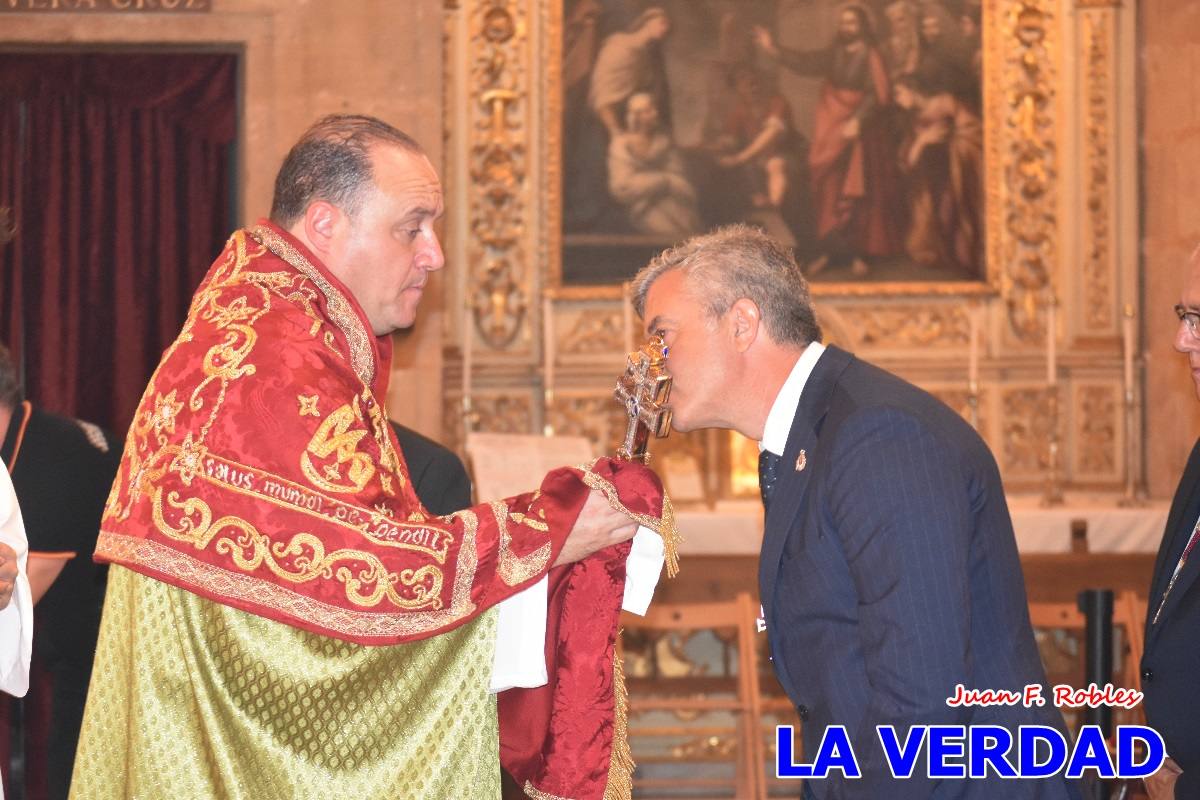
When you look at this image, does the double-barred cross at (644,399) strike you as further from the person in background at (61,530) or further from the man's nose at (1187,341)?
the person in background at (61,530)

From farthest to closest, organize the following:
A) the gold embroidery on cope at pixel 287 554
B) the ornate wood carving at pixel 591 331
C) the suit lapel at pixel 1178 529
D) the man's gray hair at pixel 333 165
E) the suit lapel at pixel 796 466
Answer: the ornate wood carving at pixel 591 331, the suit lapel at pixel 1178 529, the man's gray hair at pixel 333 165, the suit lapel at pixel 796 466, the gold embroidery on cope at pixel 287 554

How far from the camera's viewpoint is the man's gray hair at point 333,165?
9.77ft

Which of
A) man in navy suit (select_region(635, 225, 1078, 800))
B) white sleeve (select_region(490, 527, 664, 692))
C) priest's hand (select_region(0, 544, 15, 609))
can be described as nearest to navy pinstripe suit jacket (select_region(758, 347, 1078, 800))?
man in navy suit (select_region(635, 225, 1078, 800))

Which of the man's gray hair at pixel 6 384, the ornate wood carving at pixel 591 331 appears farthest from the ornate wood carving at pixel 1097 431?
the man's gray hair at pixel 6 384

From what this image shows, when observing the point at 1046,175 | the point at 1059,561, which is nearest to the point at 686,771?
the point at 1059,561

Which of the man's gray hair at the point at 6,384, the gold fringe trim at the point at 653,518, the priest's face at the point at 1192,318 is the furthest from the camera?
the man's gray hair at the point at 6,384

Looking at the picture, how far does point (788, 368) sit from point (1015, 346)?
607 cm

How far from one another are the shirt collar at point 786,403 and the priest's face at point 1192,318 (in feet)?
3.14

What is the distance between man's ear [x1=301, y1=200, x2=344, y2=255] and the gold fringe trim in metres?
0.70

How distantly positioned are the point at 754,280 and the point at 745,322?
0.09m

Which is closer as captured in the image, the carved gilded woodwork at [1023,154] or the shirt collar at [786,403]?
the shirt collar at [786,403]

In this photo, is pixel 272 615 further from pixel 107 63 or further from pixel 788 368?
pixel 107 63

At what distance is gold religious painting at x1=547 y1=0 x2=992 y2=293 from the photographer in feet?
28.3

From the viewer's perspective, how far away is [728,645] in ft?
Result: 24.3
